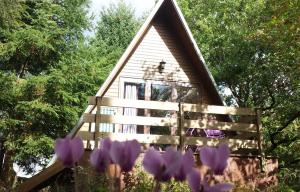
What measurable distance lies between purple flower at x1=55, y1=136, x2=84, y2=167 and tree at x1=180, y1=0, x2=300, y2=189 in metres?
11.1

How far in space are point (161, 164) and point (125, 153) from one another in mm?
111

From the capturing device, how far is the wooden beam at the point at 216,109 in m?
9.94

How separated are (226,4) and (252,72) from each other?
5841 mm

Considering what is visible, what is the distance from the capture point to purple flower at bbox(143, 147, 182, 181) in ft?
4.12

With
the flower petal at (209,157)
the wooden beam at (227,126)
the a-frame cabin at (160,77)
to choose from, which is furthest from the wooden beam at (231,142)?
the flower petal at (209,157)

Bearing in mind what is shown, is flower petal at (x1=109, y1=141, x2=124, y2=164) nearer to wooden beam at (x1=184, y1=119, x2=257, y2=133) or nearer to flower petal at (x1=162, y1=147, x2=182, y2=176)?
flower petal at (x1=162, y1=147, x2=182, y2=176)

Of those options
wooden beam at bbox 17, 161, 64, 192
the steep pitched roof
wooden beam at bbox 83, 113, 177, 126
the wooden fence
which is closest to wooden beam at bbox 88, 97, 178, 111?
the wooden fence

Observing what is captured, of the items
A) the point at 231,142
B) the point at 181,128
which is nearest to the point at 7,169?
the point at 181,128

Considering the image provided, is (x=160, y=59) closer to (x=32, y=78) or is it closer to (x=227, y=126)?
(x=227, y=126)

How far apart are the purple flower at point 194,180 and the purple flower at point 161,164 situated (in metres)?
0.04

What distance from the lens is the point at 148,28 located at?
1423cm

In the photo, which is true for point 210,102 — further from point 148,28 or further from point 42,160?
point 42,160

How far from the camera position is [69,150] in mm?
1329

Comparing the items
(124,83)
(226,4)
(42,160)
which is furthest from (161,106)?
(226,4)
